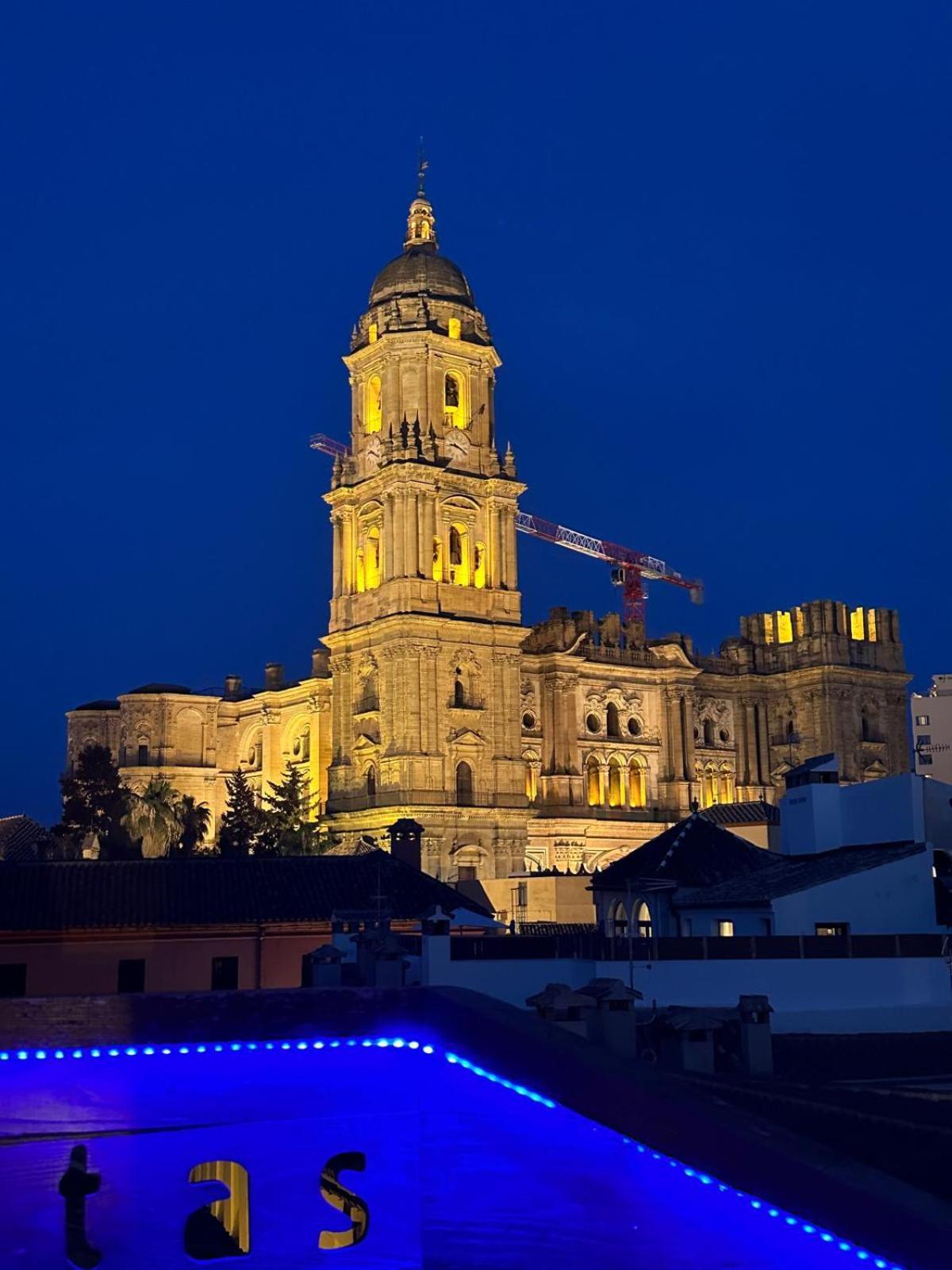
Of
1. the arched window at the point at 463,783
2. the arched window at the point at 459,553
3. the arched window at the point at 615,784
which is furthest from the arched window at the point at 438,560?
the arched window at the point at 615,784

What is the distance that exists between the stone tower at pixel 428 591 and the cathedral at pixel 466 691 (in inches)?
5.7

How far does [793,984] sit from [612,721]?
2632 inches

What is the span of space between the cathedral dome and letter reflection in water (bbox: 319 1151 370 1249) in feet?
255

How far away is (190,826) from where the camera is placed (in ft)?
264

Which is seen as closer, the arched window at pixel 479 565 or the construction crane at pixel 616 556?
the arched window at pixel 479 565

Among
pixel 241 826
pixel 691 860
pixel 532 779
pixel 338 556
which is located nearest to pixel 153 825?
pixel 241 826

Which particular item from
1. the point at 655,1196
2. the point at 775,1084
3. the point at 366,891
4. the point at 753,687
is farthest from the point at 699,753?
the point at 655,1196

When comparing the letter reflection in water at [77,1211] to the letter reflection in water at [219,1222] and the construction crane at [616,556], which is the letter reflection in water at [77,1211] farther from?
the construction crane at [616,556]

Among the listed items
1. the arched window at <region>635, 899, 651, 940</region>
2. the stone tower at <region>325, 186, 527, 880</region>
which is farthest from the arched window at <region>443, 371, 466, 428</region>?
the arched window at <region>635, 899, 651, 940</region>

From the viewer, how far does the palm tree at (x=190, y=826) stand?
71312 mm

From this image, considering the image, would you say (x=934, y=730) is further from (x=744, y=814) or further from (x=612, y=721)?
(x=744, y=814)

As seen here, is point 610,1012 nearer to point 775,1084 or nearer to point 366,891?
point 775,1084

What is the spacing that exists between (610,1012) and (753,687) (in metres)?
84.8

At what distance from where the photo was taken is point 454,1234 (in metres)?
24.5
